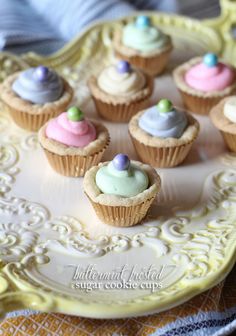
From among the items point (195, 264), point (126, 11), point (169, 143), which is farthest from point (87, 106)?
point (195, 264)

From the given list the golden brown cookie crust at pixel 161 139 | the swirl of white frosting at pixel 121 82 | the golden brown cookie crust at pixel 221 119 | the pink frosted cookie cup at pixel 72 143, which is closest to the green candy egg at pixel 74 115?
the pink frosted cookie cup at pixel 72 143

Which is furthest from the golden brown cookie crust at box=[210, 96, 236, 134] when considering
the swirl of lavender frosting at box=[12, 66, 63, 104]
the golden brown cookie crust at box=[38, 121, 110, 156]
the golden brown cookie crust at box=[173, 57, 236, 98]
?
the swirl of lavender frosting at box=[12, 66, 63, 104]

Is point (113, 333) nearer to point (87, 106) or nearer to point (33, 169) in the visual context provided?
point (33, 169)

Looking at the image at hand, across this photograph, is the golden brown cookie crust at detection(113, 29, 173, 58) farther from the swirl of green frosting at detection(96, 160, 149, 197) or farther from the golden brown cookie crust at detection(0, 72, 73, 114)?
the swirl of green frosting at detection(96, 160, 149, 197)

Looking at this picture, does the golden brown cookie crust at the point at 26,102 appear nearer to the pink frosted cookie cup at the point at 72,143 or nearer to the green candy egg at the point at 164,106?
the pink frosted cookie cup at the point at 72,143

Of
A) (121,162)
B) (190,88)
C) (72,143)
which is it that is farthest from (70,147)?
(190,88)

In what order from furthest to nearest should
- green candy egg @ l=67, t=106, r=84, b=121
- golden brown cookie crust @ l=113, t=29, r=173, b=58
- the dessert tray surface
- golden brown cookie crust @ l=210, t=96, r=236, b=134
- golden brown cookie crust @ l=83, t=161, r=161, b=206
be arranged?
golden brown cookie crust @ l=113, t=29, r=173, b=58
golden brown cookie crust @ l=210, t=96, r=236, b=134
green candy egg @ l=67, t=106, r=84, b=121
golden brown cookie crust @ l=83, t=161, r=161, b=206
the dessert tray surface

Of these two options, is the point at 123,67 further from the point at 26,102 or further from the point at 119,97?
the point at 26,102
